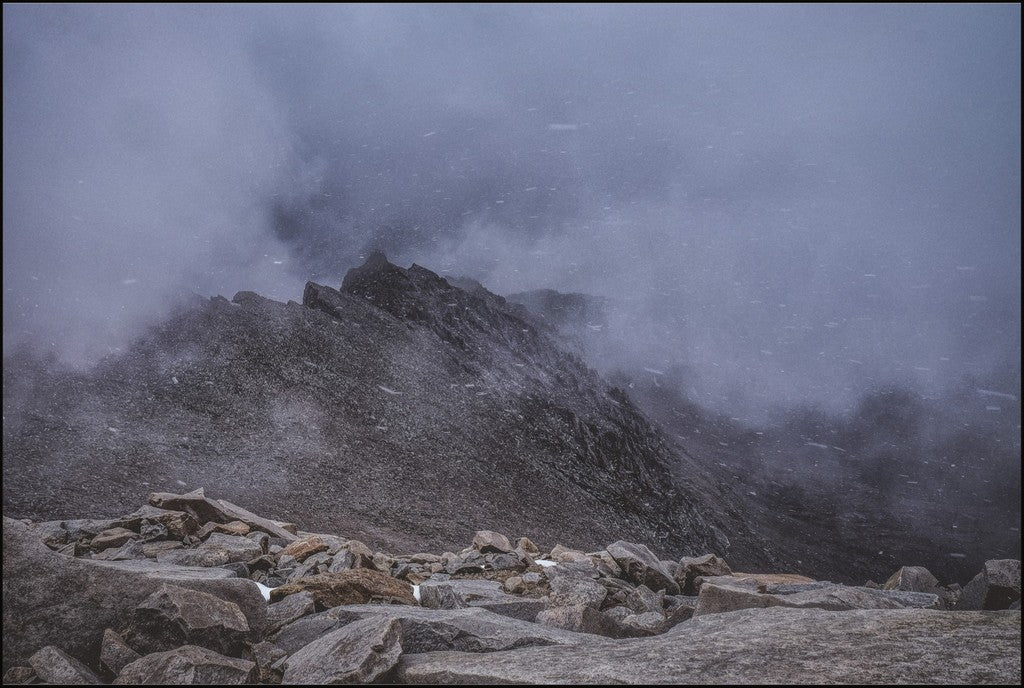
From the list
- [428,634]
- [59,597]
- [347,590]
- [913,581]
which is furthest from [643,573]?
[59,597]

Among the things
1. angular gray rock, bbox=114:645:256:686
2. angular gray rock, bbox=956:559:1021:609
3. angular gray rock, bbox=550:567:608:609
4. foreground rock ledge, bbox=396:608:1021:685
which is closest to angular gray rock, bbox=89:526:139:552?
angular gray rock, bbox=114:645:256:686

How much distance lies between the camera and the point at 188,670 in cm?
321

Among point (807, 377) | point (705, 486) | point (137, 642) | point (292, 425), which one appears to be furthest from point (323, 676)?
point (807, 377)

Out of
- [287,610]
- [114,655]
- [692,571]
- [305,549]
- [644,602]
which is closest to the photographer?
[114,655]

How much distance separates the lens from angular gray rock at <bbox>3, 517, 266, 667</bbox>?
385 centimetres

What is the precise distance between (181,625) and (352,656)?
1648mm

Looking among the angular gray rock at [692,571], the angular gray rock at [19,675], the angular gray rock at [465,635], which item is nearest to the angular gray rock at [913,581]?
the angular gray rock at [692,571]

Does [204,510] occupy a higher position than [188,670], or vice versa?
[204,510]

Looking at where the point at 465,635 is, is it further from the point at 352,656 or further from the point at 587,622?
the point at 587,622

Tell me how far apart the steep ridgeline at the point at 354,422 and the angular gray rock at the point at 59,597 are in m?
25.6

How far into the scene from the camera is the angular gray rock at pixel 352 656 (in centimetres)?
305

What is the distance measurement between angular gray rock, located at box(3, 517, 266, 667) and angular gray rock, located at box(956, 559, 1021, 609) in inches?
318

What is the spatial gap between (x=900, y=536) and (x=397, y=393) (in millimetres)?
113245

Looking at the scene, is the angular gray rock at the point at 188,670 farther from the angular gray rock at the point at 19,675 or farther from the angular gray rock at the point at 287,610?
the angular gray rock at the point at 287,610
